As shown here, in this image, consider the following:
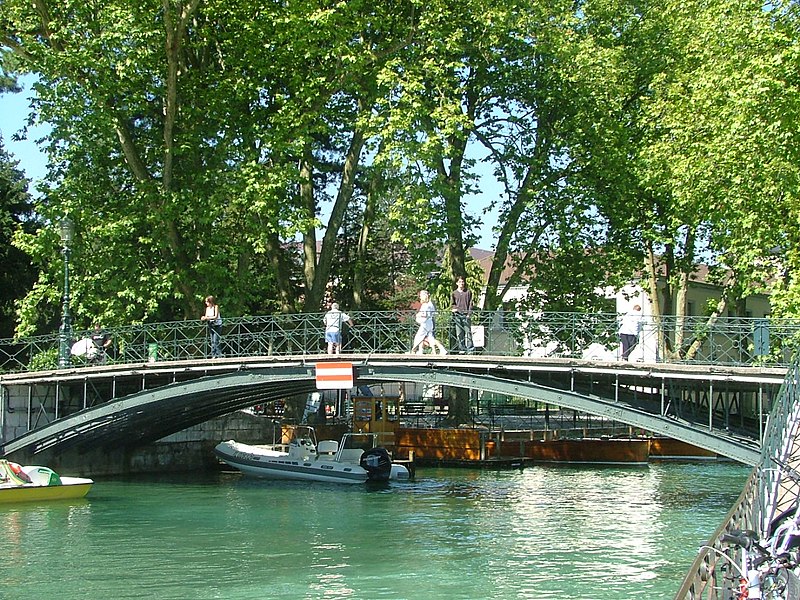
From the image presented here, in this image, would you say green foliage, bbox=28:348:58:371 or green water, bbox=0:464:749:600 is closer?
green water, bbox=0:464:749:600

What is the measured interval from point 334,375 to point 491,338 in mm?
3332

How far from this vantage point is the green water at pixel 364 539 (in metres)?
16.9

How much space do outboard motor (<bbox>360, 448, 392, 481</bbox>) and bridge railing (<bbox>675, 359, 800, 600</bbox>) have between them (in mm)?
16098

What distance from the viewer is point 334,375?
81.7 ft

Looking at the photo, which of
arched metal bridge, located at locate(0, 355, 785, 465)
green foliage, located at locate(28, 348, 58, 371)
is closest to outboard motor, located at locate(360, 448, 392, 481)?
arched metal bridge, located at locate(0, 355, 785, 465)

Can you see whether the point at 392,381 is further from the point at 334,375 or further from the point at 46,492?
the point at 46,492

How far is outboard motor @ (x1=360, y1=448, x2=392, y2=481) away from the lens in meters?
31.0

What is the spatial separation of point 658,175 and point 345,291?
36.3 feet

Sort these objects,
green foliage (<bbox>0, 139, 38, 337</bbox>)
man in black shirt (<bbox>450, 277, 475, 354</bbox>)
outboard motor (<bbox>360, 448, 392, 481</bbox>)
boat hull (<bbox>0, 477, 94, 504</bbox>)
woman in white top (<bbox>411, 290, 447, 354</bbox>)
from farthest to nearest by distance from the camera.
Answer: green foliage (<bbox>0, 139, 38, 337</bbox>)
outboard motor (<bbox>360, 448, 392, 481</bbox>)
boat hull (<bbox>0, 477, 94, 504</bbox>)
man in black shirt (<bbox>450, 277, 475, 354</bbox>)
woman in white top (<bbox>411, 290, 447, 354</bbox>)

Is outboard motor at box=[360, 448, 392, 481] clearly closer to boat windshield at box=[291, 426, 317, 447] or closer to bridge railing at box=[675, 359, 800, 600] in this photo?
boat windshield at box=[291, 426, 317, 447]

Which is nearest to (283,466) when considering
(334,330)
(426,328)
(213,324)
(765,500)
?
(213,324)

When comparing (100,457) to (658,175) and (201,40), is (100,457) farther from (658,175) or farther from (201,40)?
(658,175)

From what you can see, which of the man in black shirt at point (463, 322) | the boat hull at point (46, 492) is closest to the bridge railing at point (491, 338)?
the man in black shirt at point (463, 322)

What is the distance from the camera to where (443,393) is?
51.4m
